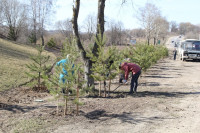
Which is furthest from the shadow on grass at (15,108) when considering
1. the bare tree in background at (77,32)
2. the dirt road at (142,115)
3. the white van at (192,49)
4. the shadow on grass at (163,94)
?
the white van at (192,49)

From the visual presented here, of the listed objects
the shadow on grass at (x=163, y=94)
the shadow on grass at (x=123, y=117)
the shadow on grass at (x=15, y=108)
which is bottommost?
the shadow on grass at (x=123, y=117)

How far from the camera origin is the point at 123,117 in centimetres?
594

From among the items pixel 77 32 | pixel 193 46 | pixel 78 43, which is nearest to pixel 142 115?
pixel 78 43

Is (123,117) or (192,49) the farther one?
(192,49)

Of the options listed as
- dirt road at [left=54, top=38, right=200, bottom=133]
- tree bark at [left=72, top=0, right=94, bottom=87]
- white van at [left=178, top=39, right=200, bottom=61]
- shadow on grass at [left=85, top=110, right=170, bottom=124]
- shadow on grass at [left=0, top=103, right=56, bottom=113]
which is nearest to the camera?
dirt road at [left=54, top=38, right=200, bottom=133]

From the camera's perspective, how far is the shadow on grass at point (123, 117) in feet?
18.7

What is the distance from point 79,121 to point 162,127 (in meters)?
2.12

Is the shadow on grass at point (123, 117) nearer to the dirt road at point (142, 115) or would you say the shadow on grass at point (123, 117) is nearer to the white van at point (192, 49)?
the dirt road at point (142, 115)

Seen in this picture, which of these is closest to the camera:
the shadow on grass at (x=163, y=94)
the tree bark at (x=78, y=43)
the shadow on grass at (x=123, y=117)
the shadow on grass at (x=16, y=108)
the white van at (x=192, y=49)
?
the shadow on grass at (x=123, y=117)

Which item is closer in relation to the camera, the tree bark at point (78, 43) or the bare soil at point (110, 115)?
the bare soil at point (110, 115)

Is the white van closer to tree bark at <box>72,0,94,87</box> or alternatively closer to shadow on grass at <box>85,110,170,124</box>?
tree bark at <box>72,0,94,87</box>

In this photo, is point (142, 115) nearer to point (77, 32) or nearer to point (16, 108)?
point (16, 108)

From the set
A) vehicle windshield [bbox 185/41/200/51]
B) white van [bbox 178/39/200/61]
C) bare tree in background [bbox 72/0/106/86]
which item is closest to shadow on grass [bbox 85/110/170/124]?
bare tree in background [bbox 72/0/106/86]

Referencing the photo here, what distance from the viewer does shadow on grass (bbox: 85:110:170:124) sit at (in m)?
5.71
